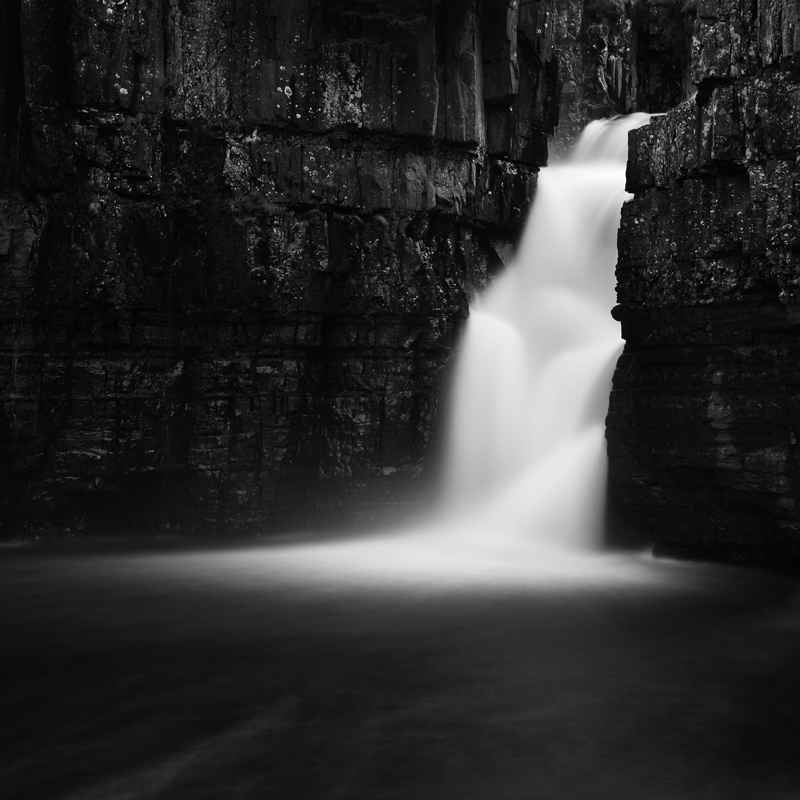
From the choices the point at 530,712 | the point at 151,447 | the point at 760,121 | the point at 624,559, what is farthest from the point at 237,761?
the point at 760,121

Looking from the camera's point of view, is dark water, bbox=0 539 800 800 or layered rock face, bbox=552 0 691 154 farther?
layered rock face, bbox=552 0 691 154

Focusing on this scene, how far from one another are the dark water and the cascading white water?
7.84ft

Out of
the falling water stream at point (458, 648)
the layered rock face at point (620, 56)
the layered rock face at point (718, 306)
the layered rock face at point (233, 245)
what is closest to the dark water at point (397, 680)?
the falling water stream at point (458, 648)

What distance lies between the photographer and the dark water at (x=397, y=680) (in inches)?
356

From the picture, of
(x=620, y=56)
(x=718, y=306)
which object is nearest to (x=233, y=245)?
(x=718, y=306)

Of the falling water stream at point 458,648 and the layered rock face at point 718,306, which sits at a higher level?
the layered rock face at point 718,306

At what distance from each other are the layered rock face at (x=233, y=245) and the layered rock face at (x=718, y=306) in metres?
4.90

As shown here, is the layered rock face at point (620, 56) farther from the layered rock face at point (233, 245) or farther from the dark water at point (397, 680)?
the dark water at point (397, 680)

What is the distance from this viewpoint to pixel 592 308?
2236 cm

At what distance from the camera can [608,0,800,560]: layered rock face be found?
658 inches

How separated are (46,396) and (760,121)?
45.2 feet

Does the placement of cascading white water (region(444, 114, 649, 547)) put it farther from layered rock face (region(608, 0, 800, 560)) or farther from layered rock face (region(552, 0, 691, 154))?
layered rock face (region(552, 0, 691, 154))

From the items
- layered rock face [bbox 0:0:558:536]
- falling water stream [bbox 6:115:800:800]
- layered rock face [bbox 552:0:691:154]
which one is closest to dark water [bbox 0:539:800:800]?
falling water stream [bbox 6:115:800:800]

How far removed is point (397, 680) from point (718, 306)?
9.46 m
